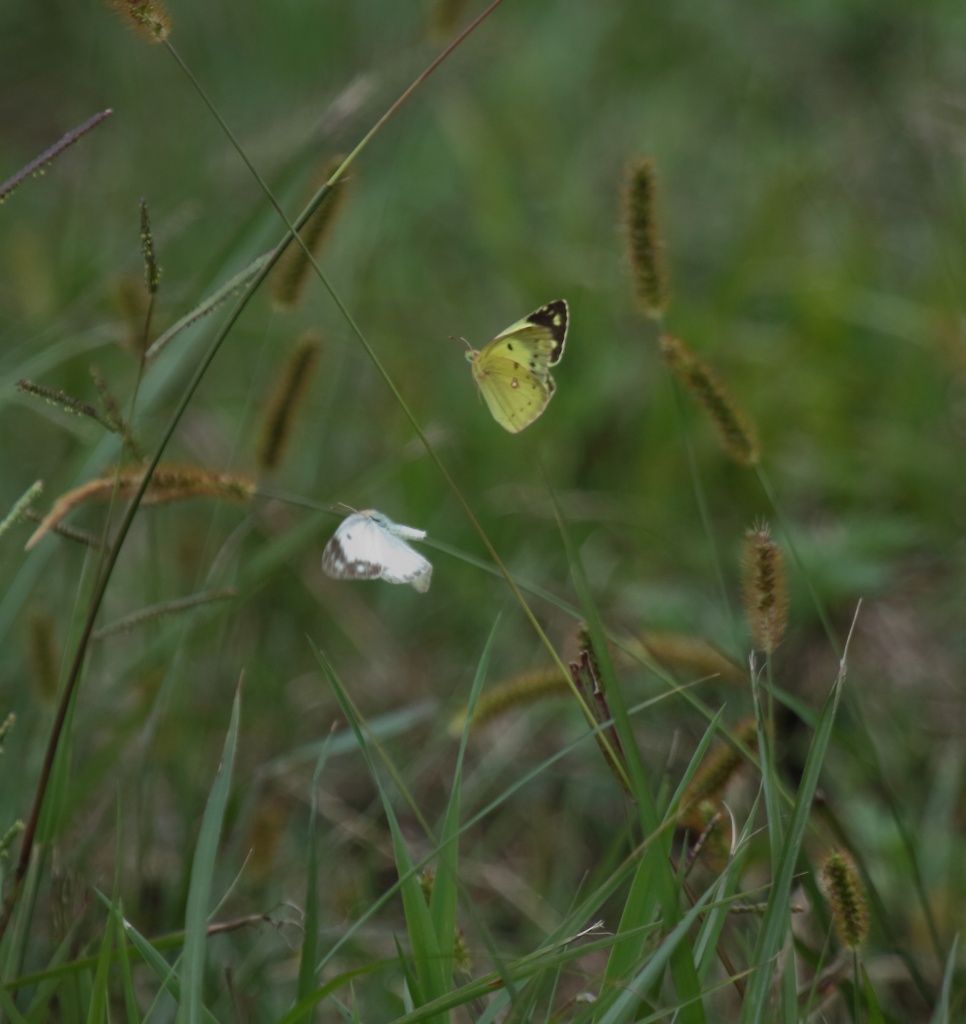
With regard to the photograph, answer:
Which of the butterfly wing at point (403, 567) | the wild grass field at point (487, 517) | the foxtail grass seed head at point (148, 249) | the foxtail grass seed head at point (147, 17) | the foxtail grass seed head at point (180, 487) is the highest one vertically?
the foxtail grass seed head at point (147, 17)

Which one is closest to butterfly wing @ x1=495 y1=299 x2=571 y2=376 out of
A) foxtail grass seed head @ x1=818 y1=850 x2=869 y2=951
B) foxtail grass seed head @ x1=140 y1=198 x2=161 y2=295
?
foxtail grass seed head @ x1=140 y1=198 x2=161 y2=295

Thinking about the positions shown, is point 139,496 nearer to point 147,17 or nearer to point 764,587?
point 147,17

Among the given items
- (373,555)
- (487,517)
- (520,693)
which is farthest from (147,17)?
Result: (487,517)

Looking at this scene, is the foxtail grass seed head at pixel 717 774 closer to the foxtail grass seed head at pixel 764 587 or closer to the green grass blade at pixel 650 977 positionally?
the foxtail grass seed head at pixel 764 587

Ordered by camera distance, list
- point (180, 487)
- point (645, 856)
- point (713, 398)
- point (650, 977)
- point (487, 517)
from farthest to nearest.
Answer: point (487, 517)
point (713, 398)
point (180, 487)
point (645, 856)
point (650, 977)

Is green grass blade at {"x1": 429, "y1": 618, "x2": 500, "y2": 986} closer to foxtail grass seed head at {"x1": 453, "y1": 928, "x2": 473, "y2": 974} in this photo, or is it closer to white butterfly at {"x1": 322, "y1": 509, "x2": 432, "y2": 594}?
foxtail grass seed head at {"x1": 453, "y1": 928, "x2": 473, "y2": 974}

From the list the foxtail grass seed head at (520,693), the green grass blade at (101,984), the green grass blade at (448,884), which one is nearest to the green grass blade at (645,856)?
the green grass blade at (448,884)
